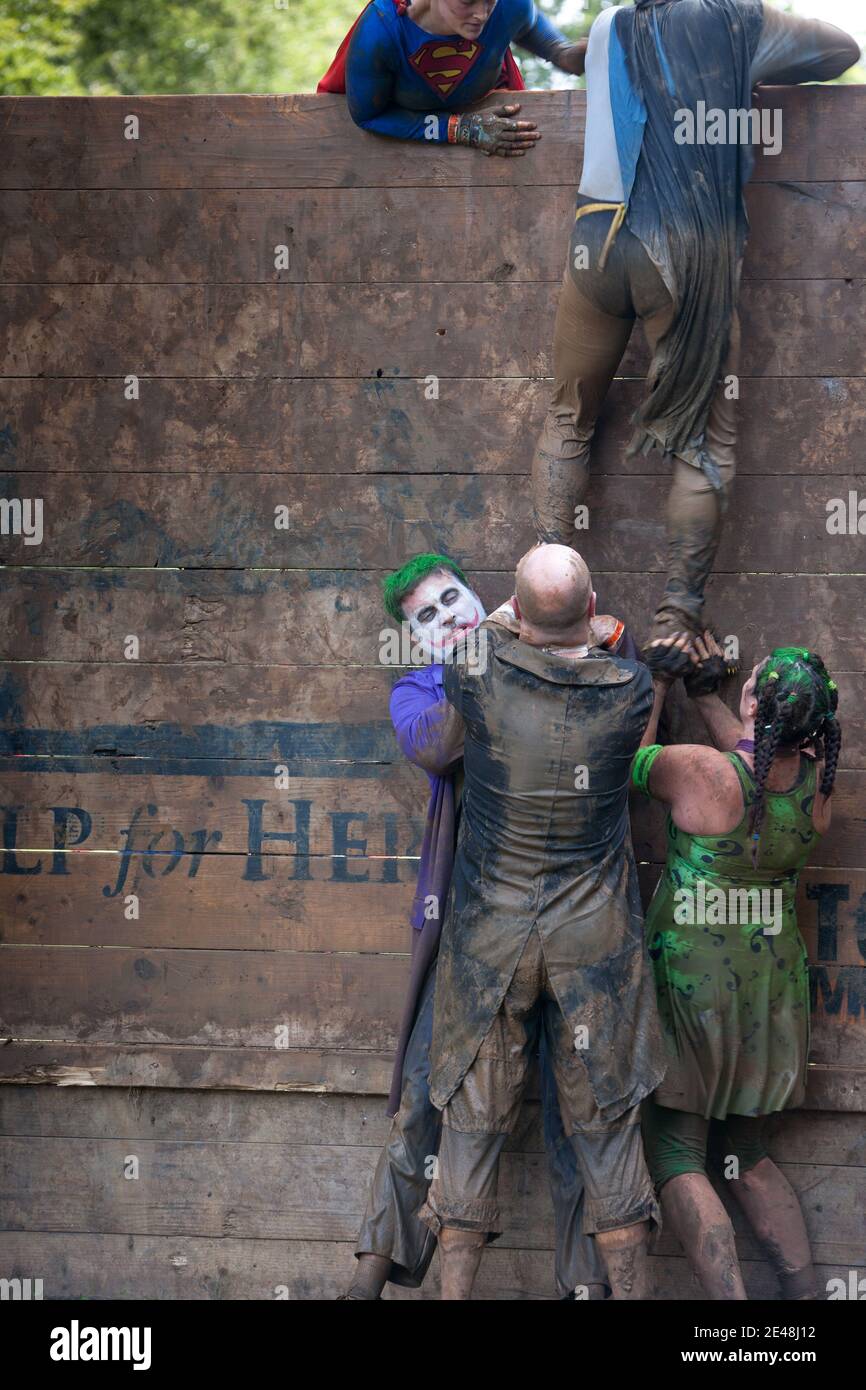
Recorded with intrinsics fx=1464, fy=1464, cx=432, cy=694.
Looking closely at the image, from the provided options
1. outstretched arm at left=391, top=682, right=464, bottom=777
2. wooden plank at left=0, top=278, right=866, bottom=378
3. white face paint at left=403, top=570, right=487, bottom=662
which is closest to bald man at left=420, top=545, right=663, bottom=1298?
outstretched arm at left=391, top=682, right=464, bottom=777

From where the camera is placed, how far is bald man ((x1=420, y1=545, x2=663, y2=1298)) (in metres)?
3.62

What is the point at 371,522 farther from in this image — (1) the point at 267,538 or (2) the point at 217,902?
(2) the point at 217,902

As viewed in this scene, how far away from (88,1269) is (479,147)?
3.64 m

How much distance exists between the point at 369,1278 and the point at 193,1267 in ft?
2.56

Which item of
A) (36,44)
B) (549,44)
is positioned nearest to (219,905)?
(549,44)

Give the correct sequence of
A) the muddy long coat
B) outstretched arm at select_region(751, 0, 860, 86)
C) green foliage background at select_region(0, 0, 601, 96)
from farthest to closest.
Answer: green foliage background at select_region(0, 0, 601, 96) → outstretched arm at select_region(751, 0, 860, 86) → the muddy long coat

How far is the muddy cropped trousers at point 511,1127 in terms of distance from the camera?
12.2 feet

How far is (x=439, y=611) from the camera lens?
410cm

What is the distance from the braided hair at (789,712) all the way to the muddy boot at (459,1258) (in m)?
1.24

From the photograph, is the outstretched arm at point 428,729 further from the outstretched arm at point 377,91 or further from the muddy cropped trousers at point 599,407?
the outstretched arm at point 377,91

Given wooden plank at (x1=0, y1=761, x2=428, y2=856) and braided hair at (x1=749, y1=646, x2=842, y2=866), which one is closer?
braided hair at (x1=749, y1=646, x2=842, y2=866)

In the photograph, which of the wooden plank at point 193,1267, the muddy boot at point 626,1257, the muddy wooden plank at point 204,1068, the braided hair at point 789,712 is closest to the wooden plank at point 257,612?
the braided hair at point 789,712

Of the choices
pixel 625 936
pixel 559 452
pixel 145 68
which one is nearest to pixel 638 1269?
pixel 625 936

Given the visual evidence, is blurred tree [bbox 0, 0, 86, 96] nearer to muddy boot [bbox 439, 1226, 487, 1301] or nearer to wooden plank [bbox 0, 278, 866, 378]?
wooden plank [bbox 0, 278, 866, 378]
